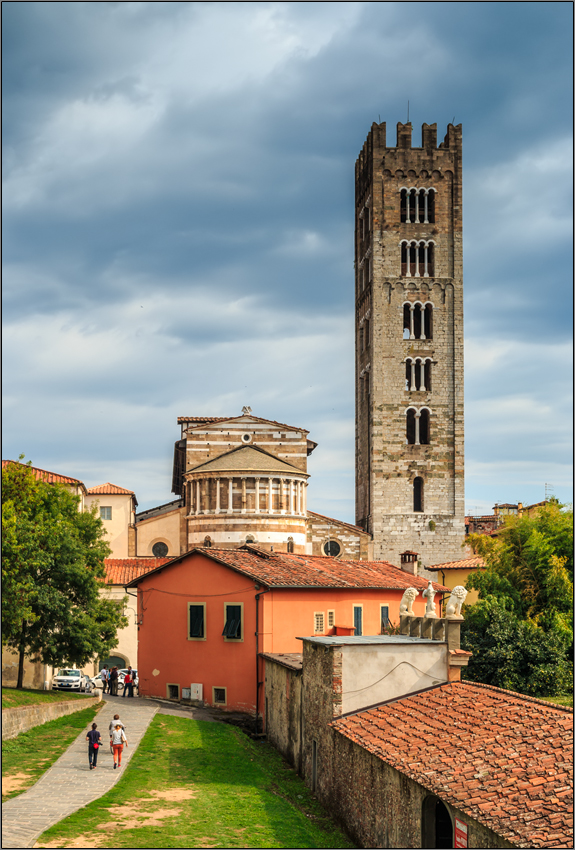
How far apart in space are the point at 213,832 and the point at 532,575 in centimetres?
3358

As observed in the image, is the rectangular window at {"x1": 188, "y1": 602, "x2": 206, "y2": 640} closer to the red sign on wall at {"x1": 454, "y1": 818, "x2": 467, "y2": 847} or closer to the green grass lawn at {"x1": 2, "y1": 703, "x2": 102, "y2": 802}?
the green grass lawn at {"x1": 2, "y1": 703, "x2": 102, "y2": 802}

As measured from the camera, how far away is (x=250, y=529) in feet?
196

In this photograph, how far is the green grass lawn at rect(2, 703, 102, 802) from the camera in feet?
65.9

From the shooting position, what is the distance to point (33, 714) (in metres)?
26.6

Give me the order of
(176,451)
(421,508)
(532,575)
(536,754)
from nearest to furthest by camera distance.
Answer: (536,754)
(532,575)
(421,508)
(176,451)

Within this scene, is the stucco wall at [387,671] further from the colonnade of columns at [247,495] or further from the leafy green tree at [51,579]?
the colonnade of columns at [247,495]

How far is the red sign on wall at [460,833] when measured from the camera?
41.7ft

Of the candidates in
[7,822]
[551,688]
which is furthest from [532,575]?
[7,822]

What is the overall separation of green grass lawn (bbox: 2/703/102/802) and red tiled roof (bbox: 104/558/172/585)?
24.6m

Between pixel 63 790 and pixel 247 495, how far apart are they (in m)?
41.0

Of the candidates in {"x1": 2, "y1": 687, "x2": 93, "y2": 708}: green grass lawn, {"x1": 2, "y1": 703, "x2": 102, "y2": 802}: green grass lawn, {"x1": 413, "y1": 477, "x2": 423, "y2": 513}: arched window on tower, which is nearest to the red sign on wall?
{"x1": 2, "y1": 703, "x2": 102, "y2": 802}: green grass lawn

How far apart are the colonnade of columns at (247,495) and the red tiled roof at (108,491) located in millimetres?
8185

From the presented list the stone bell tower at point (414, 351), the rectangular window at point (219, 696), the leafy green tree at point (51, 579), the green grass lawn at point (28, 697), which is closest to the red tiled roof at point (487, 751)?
the green grass lawn at point (28, 697)

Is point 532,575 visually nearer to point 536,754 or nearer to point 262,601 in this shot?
point 262,601
